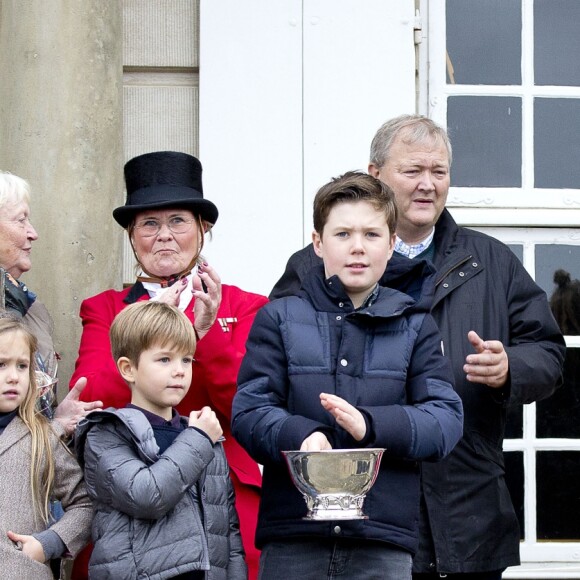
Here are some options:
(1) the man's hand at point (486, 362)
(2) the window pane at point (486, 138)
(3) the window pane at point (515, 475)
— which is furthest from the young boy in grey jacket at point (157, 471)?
(2) the window pane at point (486, 138)

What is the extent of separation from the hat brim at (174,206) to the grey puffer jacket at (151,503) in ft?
2.47

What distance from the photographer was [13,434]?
3.51 metres

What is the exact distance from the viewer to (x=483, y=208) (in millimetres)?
5262

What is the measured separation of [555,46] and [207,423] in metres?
2.70

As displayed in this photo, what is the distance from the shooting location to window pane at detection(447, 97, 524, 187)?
532 centimetres

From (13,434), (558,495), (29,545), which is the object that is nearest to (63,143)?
(13,434)

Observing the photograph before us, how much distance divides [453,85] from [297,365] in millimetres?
2359

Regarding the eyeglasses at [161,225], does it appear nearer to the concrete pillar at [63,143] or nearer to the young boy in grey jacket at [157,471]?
the young boy in grey jacket at [157,471]

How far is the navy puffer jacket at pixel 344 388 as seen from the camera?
323 centimetres

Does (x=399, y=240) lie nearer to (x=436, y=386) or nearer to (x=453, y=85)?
(x=436, y=386)

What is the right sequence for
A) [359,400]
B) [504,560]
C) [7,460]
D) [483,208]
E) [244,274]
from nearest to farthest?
[359,400]
[7,460]
[504,560]
[244,274]
[483,208]

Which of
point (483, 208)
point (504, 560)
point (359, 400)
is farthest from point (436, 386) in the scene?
point (483, 208)

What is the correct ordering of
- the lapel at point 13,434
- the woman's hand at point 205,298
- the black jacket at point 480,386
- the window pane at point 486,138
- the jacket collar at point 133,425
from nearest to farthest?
the jacket collar at point 133,425 < the lapel at point 13,434 < the woman's hand at point 205,298 < the black jacket at point 480,386 < the window pane at point 486,138

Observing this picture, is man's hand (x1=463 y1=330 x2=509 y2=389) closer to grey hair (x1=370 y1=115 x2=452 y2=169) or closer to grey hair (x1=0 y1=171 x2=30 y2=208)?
grey hair (x1=370 y1=115 x2=452 y2=169)
